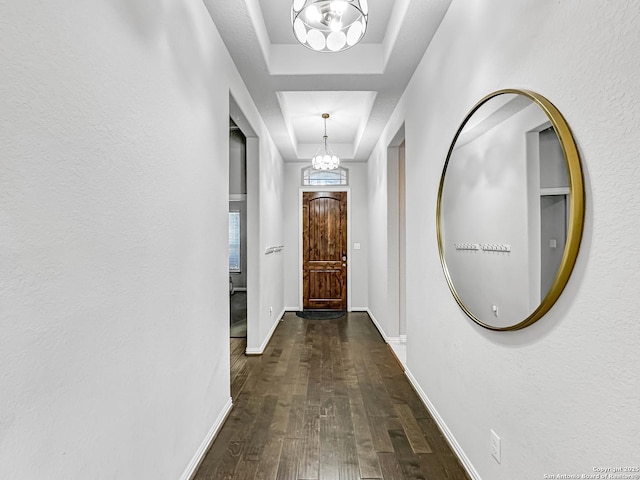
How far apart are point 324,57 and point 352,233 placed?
12.5 feet

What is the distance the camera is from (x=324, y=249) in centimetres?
651

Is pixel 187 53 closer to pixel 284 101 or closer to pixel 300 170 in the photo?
pixel 284 101

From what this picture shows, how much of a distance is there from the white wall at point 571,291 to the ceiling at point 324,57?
38 cm

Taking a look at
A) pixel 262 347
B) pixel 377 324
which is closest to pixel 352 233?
pixel 377 324

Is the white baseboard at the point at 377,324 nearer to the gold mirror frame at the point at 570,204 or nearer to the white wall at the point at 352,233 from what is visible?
the white wall at the point at 352,233

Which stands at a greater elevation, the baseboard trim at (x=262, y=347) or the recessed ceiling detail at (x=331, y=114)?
the recessed ceiling detail at (x=331, y=114)

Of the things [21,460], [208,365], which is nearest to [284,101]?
[208,365]

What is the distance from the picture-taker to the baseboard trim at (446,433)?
1917 millimetres

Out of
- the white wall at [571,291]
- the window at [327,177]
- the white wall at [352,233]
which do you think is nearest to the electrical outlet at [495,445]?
the white wall at [571,291]

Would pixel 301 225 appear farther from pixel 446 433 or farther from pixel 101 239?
pixel 101 239

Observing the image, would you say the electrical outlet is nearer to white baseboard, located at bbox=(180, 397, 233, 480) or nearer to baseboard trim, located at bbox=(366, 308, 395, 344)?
white baseboard, located at bbox=(180, 397, 233, 480)

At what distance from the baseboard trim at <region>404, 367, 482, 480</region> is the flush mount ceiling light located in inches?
89.2

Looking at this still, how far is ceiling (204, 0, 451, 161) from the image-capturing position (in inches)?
90.8

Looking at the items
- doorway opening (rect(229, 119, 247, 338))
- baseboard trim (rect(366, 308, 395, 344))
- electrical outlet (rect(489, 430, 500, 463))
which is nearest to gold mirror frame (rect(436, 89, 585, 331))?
electrical outlet (rect(489, 430, 500, 463))
